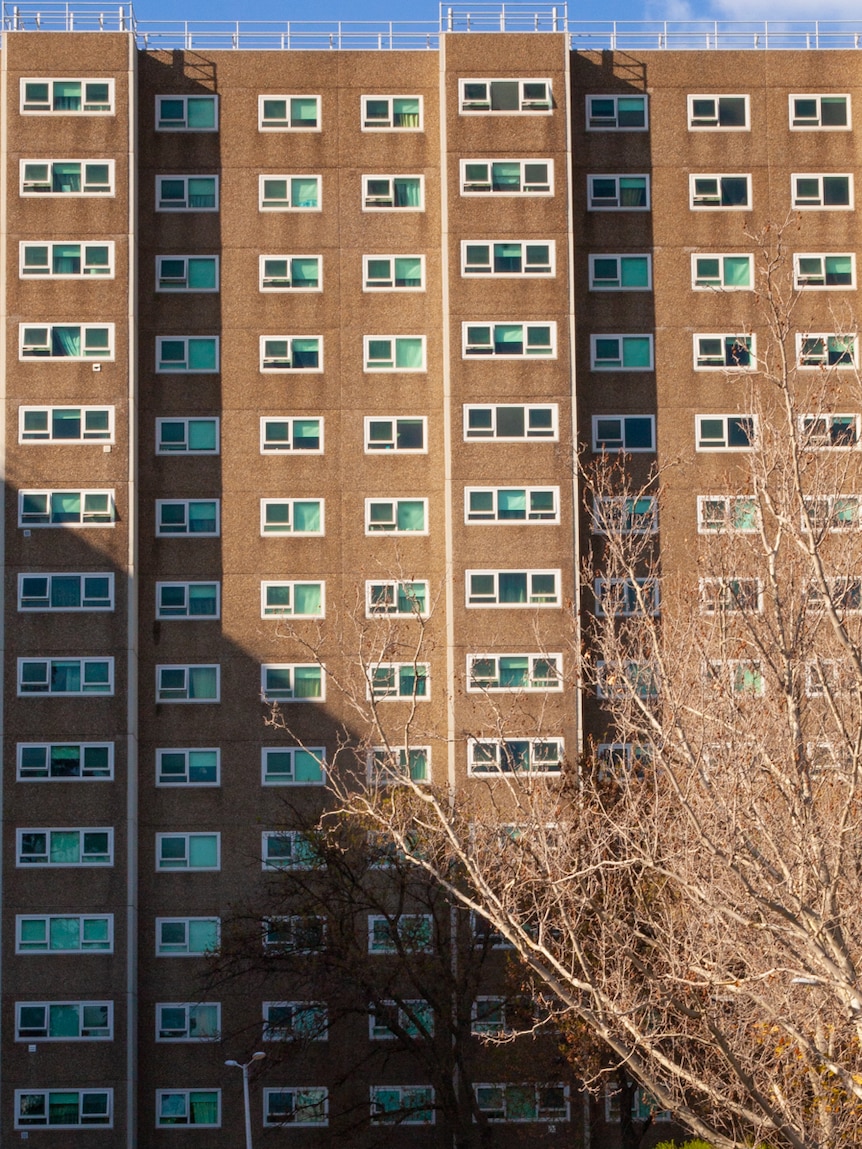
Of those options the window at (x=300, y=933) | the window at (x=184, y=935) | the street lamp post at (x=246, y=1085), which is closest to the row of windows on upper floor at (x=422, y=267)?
the window at (x=184, y=935)

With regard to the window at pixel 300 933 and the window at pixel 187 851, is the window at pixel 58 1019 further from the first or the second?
the window at pixel 300 933

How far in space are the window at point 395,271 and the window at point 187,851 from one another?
17.5 metres

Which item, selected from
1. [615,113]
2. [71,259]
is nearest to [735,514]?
[615,113]

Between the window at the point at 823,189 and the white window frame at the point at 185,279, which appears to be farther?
the window at the point at 823,189

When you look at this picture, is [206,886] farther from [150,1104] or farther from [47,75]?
[47,75]

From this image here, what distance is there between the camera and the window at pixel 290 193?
202ft

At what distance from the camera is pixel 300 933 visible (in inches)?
2064

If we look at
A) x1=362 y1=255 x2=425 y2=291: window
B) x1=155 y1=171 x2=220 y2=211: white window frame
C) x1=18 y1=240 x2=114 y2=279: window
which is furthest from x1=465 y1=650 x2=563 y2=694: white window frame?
x1=155 y1=171 x2=220 y2=211: white window frame

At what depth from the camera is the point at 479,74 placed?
61.3 meters

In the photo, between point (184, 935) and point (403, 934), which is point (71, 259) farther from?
point (403, 934)

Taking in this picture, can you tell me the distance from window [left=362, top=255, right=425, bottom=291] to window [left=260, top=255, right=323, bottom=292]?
1480 mm

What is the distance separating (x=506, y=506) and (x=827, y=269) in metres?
12.9

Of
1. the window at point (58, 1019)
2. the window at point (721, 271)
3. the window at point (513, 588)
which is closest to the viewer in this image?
the window at point (58, 1019)

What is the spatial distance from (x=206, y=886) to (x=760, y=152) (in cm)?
2834
